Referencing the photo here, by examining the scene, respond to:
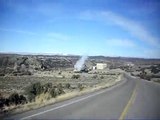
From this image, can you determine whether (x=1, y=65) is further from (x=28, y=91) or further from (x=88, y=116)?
(x=88, y=116)

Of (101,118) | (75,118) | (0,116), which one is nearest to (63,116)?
(75,118)

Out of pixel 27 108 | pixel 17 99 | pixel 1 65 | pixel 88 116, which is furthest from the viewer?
pixel 1 65

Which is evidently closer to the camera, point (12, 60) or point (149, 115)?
point (149, 115)

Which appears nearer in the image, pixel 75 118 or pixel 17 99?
pixel 75 118

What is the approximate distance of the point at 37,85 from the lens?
94.0ft

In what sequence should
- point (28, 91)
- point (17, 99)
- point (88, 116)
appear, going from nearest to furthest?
point (88, 116) → point (17, 99) → point (28, 91)

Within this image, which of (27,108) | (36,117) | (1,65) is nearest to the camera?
(36,117)

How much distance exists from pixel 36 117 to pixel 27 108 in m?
3.02

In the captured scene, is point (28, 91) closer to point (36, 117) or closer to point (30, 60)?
point (36, 117)

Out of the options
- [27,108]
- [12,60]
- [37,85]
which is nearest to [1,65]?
[12,60]

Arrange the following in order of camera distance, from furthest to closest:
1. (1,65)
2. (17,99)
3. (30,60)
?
(30,60), (1,65), (17,99)

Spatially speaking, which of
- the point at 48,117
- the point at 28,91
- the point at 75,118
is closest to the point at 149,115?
the point at 75,118

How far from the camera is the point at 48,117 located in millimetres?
11797

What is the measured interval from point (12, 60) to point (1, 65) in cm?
1179
